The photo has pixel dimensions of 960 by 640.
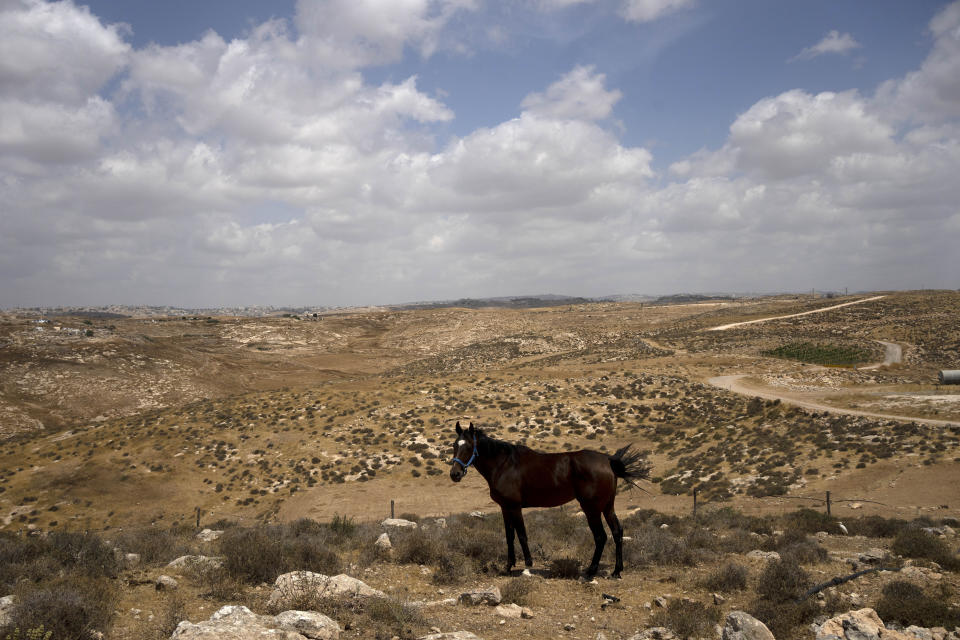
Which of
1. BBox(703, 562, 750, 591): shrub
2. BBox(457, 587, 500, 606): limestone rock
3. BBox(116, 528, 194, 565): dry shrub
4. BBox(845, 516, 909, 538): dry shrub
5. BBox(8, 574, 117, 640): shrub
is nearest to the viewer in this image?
BBox(8, 574, 117, 640): shrub

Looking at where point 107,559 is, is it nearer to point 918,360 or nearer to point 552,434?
point 552,434

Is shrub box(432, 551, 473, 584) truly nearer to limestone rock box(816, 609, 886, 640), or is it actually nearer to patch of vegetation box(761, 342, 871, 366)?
limestone rock box(816, 609, 886, 640)

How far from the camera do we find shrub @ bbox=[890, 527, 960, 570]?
8398 millimetres

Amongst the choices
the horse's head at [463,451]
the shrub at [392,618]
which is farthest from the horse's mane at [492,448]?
the shrub at [392,618]

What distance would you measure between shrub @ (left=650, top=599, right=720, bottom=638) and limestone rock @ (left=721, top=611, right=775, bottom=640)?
526mm

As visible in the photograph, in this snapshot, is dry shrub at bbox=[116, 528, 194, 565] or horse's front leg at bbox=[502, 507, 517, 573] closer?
horse's front leg at bbox=[502, 507, 517, 573]

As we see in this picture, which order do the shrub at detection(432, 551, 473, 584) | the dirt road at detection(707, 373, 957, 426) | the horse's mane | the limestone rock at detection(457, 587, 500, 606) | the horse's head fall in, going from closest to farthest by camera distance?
the limestone rock at detection(457, 587, 500, 606) → the shrub at detection(432, 551, 473, 584) → the horse's head → the horse's mane → the dirt road at detection(707, 373, 957, 426)

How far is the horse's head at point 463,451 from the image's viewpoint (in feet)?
28.1

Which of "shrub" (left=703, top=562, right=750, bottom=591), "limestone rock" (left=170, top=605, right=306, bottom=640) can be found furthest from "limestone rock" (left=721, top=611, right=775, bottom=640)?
"limestone rock" (left=170, top=605, right=306, bottom=640)

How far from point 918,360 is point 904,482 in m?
38.6

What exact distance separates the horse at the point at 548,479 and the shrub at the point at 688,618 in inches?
62.8

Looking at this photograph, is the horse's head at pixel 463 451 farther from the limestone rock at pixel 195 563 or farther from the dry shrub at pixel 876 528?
the dry shrub at pixel 876 528

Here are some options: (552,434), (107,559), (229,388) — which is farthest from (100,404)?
(107,559)

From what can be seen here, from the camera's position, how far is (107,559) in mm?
8289
